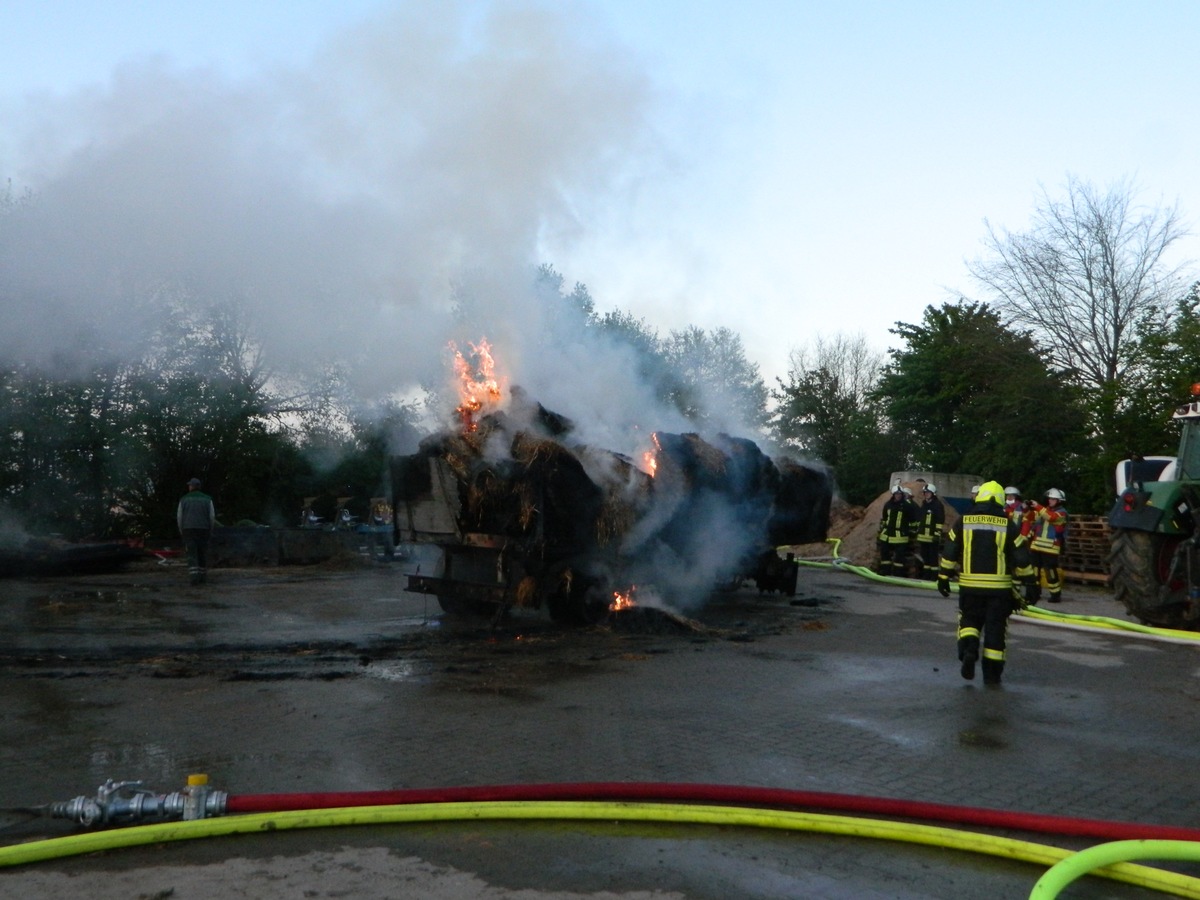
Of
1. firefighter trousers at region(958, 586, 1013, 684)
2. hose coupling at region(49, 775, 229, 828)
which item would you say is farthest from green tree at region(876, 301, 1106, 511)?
hose coupling at region(49, 775, 229, 828)

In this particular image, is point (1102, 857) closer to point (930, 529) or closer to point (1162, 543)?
point (1162, 543)

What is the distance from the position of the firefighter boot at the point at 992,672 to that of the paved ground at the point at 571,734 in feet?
0.37

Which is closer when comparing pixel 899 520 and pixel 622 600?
pixel 622 600

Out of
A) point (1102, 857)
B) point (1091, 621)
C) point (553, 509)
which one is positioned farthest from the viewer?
point (1091, 621)

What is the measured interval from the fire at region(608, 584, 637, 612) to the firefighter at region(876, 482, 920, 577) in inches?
323

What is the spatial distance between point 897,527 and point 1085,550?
4.22 m

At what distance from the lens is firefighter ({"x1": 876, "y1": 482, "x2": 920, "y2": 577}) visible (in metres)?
18.5

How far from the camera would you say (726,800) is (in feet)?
16.0

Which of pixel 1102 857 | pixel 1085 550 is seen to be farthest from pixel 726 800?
pixel 1085 550

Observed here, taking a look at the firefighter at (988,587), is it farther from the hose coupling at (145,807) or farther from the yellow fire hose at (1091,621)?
the hose coupling at (145,807)

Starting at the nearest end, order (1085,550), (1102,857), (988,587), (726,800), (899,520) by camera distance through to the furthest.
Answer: (1102,857) → (726,800) → (988,587) → (899,520) → (1085,550)

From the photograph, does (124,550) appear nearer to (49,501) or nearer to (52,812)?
(49,501)

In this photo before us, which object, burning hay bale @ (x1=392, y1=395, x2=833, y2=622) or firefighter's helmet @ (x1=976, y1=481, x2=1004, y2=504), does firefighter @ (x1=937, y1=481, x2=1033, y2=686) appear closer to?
firefighter's helmet @ (x1=976, y1=481, x2=1004, y2=504)

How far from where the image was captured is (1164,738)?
21.8 feet
